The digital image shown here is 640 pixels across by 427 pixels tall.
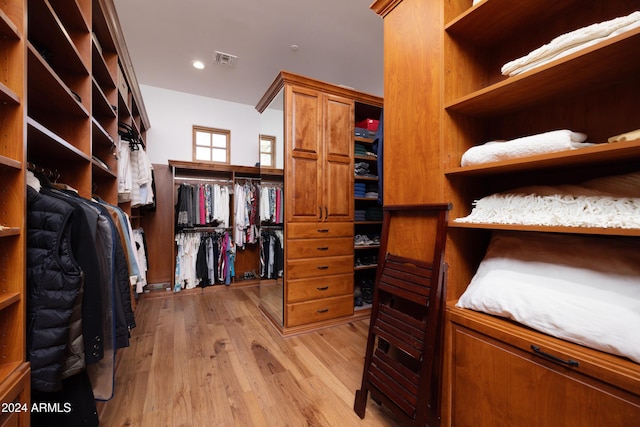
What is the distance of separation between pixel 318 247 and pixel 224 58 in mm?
2536

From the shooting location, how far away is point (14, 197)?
86 cm

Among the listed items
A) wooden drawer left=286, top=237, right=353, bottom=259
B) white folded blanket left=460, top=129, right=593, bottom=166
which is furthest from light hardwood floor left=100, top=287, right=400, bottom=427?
white folded blanket left=460, top=129, right=593, bottom=166

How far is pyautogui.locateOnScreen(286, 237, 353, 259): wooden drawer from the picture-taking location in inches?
92.4

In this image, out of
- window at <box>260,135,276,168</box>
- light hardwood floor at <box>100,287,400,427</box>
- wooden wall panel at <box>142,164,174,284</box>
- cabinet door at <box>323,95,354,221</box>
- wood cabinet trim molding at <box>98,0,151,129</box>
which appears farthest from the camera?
wooden wall panel at <box>142,164,174,284</box>

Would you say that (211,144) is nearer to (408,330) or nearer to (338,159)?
(338,159)

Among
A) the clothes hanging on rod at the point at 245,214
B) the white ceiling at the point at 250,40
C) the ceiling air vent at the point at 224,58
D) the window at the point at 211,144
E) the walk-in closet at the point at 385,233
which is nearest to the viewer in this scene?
the walk-in closet at the point at 385,233

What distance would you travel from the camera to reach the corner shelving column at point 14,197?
83 cm

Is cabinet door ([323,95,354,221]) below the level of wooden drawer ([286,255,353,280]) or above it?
above

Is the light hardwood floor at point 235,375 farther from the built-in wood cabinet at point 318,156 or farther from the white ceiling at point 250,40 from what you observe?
the white ceiling at point 250,40

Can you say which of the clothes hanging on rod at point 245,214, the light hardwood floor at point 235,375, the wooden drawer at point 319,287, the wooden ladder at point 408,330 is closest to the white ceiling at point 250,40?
the clothes hanging on rod at point 245,214

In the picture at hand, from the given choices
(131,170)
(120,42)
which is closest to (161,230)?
(131,170)

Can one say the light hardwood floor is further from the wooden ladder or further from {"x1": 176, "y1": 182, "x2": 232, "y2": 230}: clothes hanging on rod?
{"x1": 176, "y1": 182, "x2": 232, "y2": 230}: clothes hanging on rod

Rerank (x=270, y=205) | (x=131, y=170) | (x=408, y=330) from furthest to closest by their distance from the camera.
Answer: (x=270, y=205) → (x=131, y=170) → (x=408, y=330)

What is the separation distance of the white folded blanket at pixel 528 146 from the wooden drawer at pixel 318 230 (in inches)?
60.2
